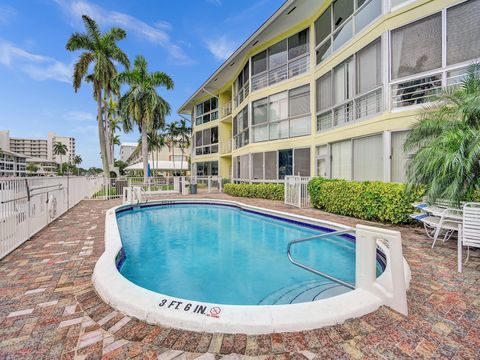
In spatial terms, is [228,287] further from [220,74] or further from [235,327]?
[220,74]

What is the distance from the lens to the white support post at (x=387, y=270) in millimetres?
2502

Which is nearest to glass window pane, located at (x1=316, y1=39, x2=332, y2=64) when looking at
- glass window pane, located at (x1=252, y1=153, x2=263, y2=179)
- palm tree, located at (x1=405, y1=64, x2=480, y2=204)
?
glass window pane, located at (x1=252, y1=153, x2=263, y2=179)

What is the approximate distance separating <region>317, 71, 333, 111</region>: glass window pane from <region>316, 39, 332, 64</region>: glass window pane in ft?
3.27

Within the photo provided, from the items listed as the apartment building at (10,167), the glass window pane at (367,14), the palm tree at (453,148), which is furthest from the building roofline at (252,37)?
the apartment building at (10,167)

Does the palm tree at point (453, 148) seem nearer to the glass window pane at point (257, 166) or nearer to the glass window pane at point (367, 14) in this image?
the glass window pane at point (367, 14)

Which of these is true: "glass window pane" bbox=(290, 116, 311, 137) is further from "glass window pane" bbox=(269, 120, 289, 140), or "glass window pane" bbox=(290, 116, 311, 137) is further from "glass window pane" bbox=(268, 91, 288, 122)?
"glass window pane" bbox=(268, 91, 288, 122)

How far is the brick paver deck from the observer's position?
2.05 meters

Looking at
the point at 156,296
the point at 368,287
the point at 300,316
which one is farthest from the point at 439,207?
the point at 156,296

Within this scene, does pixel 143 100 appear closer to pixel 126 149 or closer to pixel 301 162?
pixel 301 162

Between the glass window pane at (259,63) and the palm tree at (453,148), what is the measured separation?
10536mm

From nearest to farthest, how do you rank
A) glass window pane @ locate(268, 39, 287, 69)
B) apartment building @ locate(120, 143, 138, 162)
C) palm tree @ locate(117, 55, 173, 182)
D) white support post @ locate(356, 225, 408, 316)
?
1. white support post @ locate(356, 225, 408, 316)
2. glass window pane @ locate(268, 39, 287, 69)
3. palm tree @ locate(117, 55, 173, 182)
4. apartment building @ locate(120, 143, 138, 162)

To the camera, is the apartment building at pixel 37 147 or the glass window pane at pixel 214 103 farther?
the apartment building at pixel 37 147

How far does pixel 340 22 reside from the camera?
10219 millimetres

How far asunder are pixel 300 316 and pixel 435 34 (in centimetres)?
855
